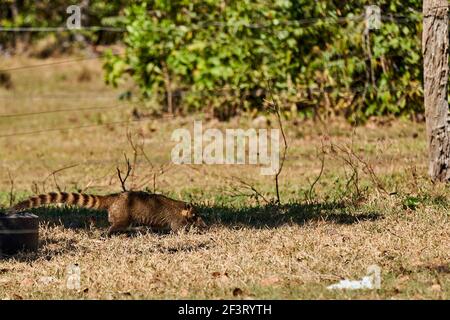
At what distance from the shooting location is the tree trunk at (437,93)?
10867 mm

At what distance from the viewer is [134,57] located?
16.9 m

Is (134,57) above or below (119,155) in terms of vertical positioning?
above

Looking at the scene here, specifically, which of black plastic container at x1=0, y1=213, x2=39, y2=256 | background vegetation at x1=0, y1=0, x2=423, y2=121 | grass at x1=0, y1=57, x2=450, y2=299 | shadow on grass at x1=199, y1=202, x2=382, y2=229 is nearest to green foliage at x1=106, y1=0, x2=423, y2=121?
background vegetation at x1=0, y1=0, x2=423, y2=121

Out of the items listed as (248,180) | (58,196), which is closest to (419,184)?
(248,180)

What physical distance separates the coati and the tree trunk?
2770 millimetres

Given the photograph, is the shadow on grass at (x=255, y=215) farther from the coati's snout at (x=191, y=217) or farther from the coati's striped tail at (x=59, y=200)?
the coati's striped tail at (x=59, y=200)

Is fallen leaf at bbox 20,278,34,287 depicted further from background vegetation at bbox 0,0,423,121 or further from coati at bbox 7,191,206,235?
background vegetation at bbox 0,0,423,121

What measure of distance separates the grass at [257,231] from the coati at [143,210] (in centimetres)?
14

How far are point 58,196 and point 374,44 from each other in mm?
7575

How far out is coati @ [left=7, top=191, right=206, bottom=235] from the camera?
9477mm

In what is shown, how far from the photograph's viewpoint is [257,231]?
923cm

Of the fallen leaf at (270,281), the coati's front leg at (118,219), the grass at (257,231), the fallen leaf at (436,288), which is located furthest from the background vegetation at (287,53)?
the fallen leaf at (436,288)

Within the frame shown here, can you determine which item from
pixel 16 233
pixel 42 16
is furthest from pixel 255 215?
pixel 42 16
